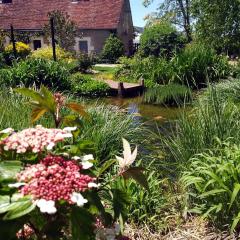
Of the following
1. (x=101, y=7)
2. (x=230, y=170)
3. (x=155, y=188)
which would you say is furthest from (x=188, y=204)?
(x=101, y=7)

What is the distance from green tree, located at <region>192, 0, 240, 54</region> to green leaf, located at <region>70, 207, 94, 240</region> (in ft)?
47.6

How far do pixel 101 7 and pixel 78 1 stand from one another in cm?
196

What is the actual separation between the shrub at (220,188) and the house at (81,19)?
87.2 feet

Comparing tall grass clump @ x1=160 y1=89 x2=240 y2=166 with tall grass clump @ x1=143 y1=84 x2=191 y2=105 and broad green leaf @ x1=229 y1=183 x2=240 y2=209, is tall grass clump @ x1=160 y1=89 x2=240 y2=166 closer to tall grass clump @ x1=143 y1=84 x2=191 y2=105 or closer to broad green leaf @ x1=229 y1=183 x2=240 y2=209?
broad green leaf @ x1=229 y1=183 x2=240 y2=209

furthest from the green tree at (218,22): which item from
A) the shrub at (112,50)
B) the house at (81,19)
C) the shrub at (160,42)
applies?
the house at (81,19)

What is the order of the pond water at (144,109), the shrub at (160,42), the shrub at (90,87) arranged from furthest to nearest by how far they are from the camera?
the shrub at (160,42) < the shrub at (90,87) < the pond water at (144,109)

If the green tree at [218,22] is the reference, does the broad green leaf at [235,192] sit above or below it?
below

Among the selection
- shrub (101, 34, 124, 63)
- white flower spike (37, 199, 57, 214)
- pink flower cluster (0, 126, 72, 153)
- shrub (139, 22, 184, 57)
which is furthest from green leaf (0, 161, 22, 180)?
shrub (101, 34, 124, 63)

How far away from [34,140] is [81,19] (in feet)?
101

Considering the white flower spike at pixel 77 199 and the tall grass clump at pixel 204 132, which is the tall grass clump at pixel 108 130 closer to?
the tall grass clump at pixel 204 132

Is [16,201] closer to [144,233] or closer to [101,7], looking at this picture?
[144,233]

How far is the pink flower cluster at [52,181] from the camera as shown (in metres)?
1.20

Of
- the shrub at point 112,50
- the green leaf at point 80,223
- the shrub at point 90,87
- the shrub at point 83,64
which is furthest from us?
the shrub at point 112,50

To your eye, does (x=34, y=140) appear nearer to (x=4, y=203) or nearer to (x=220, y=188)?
(x=4, y=203)
